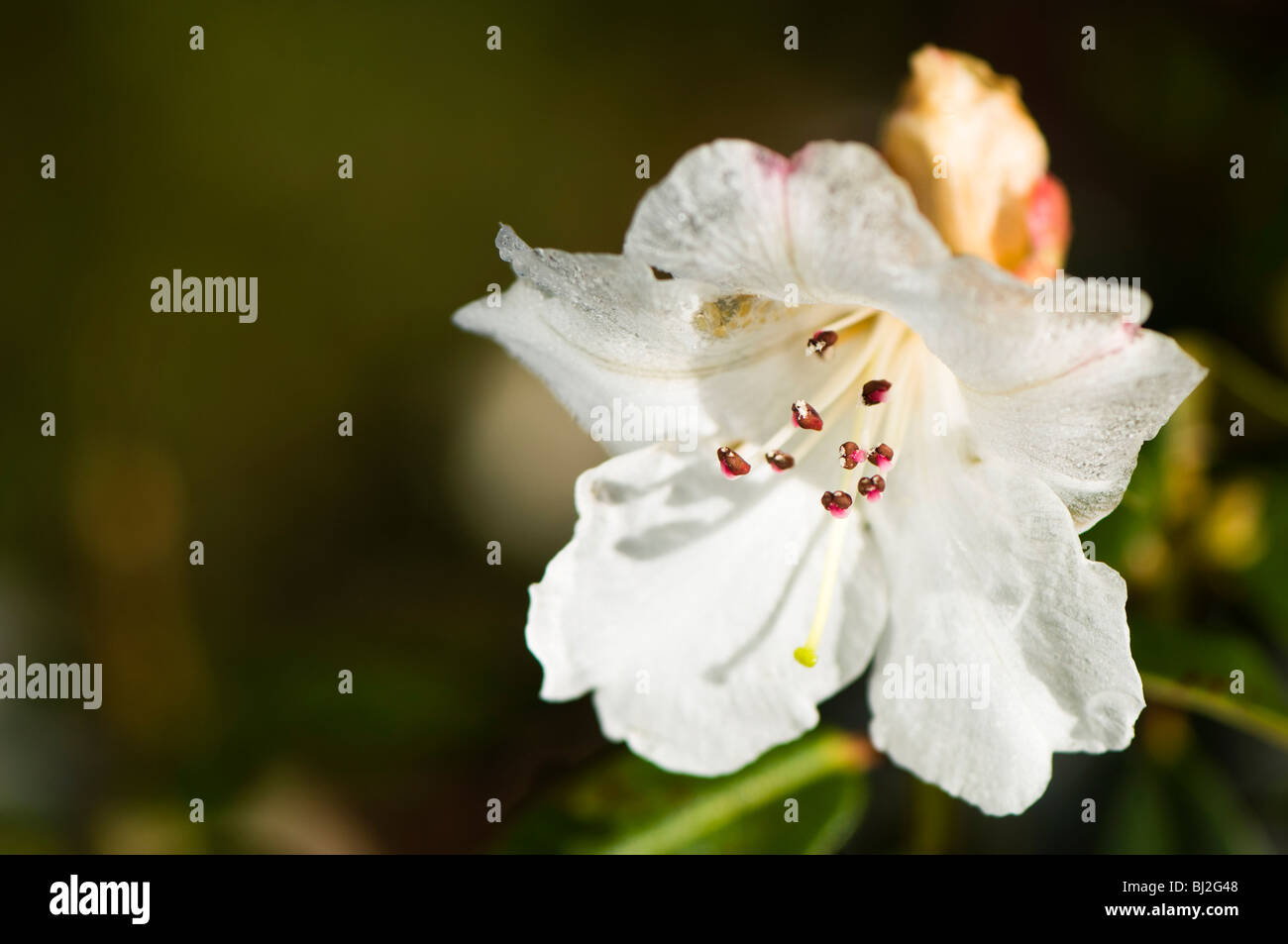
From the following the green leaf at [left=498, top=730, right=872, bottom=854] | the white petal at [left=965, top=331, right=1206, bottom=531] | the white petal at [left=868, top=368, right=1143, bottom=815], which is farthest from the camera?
the green leaf at [left=498, top=730, right=872, bottom=854]

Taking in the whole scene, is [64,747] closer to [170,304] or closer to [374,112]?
[170,304]

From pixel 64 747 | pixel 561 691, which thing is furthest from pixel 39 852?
pixel 561 691

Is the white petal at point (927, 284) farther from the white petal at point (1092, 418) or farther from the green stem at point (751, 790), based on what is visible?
the green stem at point (751, 790)

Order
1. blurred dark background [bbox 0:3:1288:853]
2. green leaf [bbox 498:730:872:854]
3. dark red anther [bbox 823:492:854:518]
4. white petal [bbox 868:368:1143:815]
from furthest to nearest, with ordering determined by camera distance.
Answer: blurred dark background [bbox 0:3:1288:853] → green leaf [bbox 498:730:872:854] → dark red anther [bbox 823:492:854:518] → white petal [bbox 868:368:1143:815]

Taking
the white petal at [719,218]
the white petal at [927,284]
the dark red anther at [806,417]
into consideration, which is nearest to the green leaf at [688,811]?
the dark red anther at [806,417]

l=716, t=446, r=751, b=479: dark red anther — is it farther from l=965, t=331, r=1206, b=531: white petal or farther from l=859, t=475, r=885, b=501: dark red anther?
l=965, t=331, r=1206, b=531: white petal

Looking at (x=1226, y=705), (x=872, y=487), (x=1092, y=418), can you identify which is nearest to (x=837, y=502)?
(x=872, y=487)

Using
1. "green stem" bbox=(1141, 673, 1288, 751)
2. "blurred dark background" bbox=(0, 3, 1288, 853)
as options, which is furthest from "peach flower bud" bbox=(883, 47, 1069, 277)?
"blurred dark background" bbox=(0, 3, 1288, 853)
